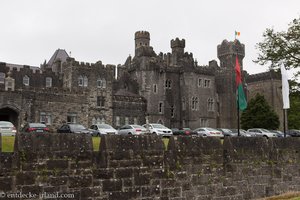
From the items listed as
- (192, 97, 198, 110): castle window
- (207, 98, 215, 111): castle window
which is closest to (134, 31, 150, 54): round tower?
(207, 98, 215, 111): castle window

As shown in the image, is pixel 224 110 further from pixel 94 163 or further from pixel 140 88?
pixel 94 163

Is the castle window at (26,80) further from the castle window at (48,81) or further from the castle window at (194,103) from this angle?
the castle window at (194,103)

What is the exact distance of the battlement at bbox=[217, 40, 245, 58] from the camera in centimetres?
7756

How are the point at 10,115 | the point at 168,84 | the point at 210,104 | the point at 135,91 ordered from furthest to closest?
the point at 210,104
the point at 168,84
the point at 135,91
the point at 10,115

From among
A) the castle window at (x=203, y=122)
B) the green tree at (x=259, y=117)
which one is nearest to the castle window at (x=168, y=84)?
the castle window at (x=203, y=122)

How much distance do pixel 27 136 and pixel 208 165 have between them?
6120 millimetres

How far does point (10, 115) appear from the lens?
2008 inches

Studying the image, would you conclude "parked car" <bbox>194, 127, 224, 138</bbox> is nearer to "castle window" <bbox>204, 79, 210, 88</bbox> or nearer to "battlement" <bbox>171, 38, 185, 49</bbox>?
"castle window" <bbox>204, 79, 210, 88</bbox>

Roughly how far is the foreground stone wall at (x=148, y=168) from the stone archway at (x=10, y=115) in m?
40.7

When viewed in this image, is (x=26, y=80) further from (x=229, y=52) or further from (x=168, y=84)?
(x=229, y=52)

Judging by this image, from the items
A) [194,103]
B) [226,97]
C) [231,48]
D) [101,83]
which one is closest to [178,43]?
[194,103]

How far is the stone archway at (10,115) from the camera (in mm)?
49500

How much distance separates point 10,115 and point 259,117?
38.2m

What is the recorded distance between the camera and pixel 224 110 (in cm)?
7225
